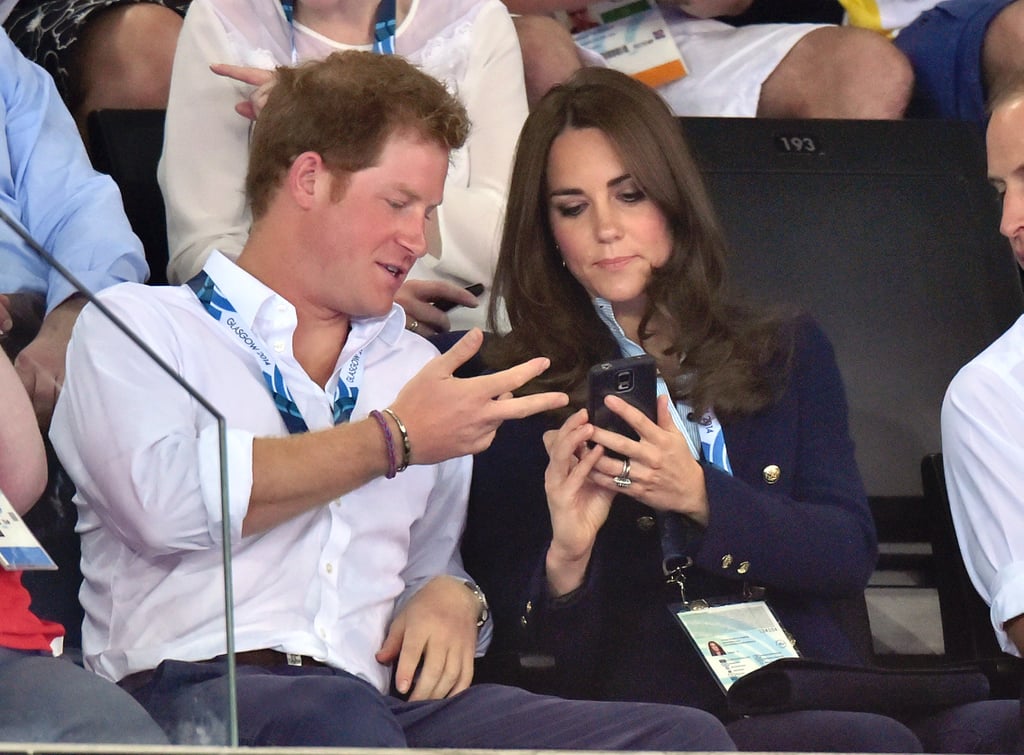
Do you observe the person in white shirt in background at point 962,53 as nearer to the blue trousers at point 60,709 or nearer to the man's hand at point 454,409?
the man's hand at point 454,409

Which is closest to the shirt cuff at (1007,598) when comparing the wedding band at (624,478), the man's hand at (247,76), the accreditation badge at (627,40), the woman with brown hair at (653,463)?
the woman with brown hair at (653,463)

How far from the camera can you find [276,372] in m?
1.74

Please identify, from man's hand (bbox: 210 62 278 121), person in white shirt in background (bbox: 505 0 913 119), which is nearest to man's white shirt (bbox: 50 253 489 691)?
man's hand (bbox: 210 62 278 121)

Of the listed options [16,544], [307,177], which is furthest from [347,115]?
[16,544]

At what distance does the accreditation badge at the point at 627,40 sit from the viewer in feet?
9.52

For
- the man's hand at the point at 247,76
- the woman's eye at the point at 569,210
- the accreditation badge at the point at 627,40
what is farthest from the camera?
the accreditation badge at the point at 627,40

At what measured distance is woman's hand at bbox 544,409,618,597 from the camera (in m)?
1.76

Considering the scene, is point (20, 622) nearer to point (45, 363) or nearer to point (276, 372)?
point (45, 363)

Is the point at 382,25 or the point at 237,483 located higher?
the point at 382,25

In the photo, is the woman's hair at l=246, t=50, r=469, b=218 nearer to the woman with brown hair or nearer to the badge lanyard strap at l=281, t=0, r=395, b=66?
the woman with brown hair

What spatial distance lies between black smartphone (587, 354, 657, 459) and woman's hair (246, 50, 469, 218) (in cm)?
40

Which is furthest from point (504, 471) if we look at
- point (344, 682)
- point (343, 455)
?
point (344, 682)

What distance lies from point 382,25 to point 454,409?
3.33ft

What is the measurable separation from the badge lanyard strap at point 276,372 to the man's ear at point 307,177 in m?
0.16
